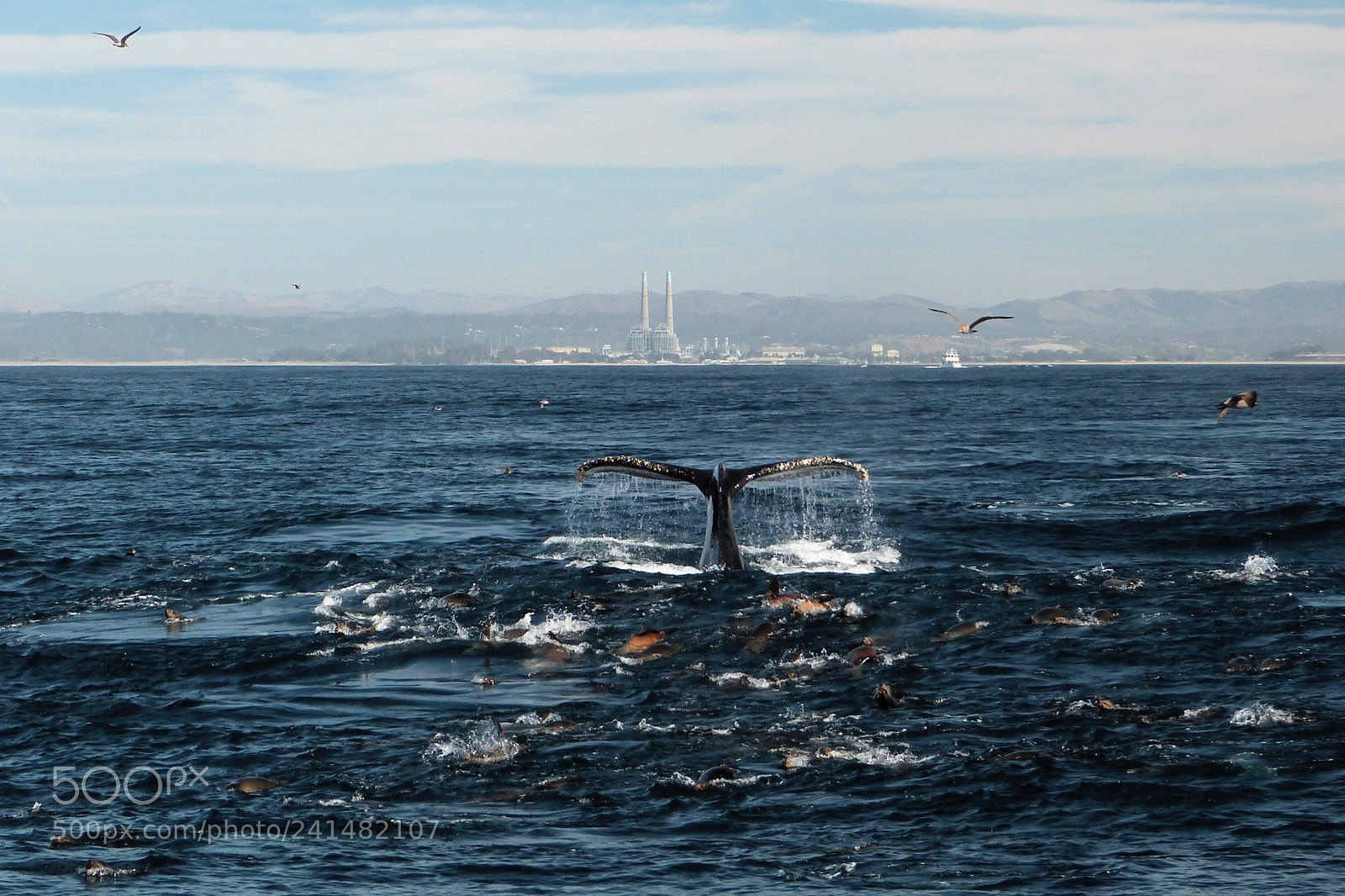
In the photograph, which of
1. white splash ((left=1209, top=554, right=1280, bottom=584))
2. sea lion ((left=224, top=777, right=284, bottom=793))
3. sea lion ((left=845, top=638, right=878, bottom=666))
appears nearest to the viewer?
sea lion ((left=224, top=777, right=284, bottom=793))

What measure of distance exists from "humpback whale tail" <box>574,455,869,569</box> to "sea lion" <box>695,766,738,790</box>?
29.2 ft

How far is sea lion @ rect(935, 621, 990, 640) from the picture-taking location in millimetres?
21844

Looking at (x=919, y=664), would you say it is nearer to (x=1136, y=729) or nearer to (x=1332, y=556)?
(x=1136, y=729)

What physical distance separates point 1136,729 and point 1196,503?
76.5ft

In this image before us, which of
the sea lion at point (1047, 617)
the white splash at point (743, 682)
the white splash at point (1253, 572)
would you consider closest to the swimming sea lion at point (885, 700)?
the white splash at point (743, 682)

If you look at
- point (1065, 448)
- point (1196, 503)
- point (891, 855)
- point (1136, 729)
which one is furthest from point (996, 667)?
point (1065, 448)

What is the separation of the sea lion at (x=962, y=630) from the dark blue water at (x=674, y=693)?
0.47 feet

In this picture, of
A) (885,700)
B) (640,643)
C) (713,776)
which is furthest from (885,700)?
(640,643)

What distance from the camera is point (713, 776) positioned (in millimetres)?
15109

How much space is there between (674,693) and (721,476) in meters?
8.57

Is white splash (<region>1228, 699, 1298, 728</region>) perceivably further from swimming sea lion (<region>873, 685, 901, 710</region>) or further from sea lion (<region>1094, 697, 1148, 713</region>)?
swimming sea lion (<region>873, 685, 901, 710</region>)

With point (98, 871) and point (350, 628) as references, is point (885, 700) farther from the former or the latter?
point (350, 628)

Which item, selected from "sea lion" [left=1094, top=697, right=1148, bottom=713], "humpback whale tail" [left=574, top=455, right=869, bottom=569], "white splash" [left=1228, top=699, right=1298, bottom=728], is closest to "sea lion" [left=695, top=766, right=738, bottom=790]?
"sea lion" [left=1094, top=697, right=1148, bottom=713]

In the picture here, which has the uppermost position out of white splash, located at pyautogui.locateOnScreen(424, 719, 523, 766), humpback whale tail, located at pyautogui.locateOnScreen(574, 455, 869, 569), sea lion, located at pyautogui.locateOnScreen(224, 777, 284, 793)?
humpback whale tail, located at pyautogui.locateOnScreen(574, 455, 869, 569)
